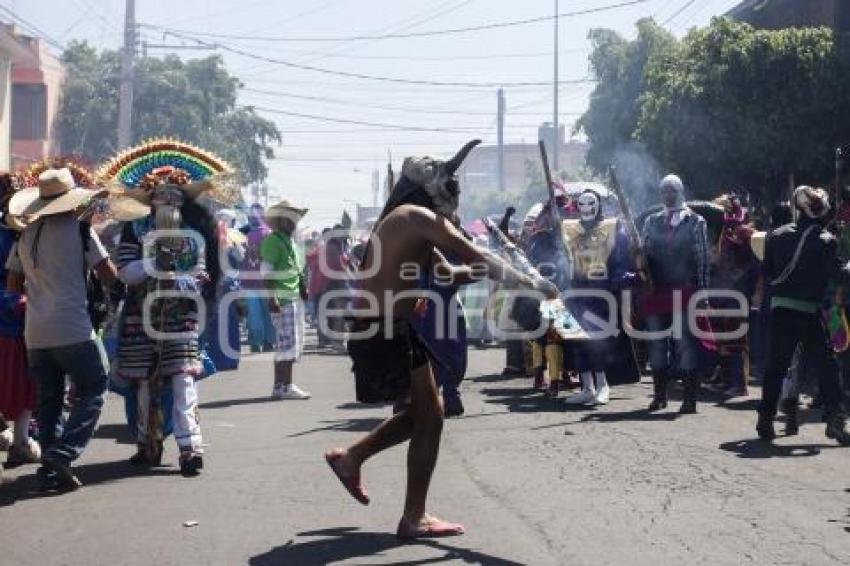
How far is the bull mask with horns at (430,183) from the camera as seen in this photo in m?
6.77

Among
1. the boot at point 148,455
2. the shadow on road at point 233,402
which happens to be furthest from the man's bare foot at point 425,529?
the shadow on road at point 233,402

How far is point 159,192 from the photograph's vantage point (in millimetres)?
8922

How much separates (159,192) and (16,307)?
1230mm

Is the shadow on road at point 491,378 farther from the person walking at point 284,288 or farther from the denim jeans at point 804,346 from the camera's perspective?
the denim jeans at point 804,346

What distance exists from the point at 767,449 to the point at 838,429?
68 centimetres

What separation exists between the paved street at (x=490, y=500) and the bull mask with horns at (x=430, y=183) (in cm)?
171

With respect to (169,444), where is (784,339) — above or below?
above

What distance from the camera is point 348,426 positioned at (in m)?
11.0

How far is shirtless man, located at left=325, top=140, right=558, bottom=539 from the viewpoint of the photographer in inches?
258

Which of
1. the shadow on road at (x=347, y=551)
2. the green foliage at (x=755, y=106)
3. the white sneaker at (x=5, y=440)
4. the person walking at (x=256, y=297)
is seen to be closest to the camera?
the shadow on road at (x=347, y=551)

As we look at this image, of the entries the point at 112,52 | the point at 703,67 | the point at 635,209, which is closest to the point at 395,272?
the point at 703,67

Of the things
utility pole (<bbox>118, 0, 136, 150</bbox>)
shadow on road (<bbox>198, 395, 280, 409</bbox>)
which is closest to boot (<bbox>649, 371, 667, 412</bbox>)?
shadow on road (<bbox>198, 395, 280, 409</bbox>)

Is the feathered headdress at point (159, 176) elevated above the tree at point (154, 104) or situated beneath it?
situated beneath

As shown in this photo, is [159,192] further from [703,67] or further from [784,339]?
[703,67]
